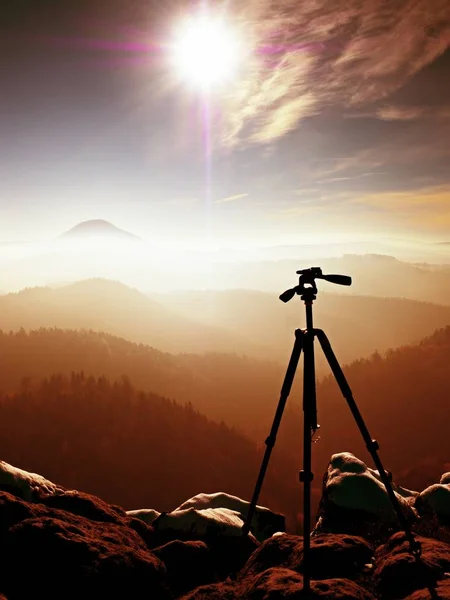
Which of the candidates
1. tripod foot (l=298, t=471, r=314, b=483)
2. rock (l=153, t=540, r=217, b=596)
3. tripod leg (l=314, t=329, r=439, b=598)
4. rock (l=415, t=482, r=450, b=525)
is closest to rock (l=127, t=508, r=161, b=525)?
rock (l=153, t=540, r=217, b=596)

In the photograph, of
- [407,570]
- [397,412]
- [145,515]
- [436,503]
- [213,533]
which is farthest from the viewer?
[397,412]

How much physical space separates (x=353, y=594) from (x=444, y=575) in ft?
4.56

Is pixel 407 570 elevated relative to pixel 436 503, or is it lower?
elevated

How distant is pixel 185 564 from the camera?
6.25 m

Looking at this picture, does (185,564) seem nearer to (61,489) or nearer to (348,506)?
(61,489)

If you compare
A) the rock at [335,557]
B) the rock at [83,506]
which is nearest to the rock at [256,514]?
the rock at [83,506]

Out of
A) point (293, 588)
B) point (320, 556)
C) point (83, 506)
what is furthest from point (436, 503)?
point (83, 506)

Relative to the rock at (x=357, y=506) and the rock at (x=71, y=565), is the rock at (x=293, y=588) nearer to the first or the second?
the rock at (x=71, y=565)

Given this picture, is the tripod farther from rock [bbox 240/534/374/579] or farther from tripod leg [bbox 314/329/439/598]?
rock [bbox 240/534/374/579]

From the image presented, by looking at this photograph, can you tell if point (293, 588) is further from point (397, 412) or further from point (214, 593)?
point (397, 412)

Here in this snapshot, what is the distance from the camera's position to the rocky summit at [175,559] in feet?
15.3

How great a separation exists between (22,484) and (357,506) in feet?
25.6

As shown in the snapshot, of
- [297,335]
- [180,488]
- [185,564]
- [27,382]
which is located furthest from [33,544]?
[27,382]

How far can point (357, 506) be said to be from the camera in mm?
9820
